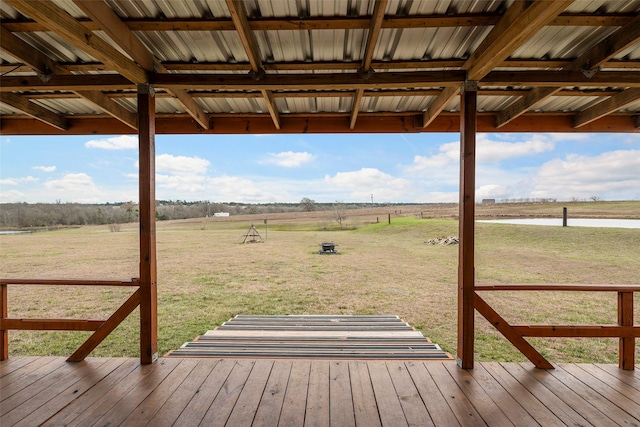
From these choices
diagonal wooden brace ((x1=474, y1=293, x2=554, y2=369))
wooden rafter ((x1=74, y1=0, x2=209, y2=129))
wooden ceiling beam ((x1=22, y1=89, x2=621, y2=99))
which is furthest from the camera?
wooden ceiling beam ((x1=22, y1=89, x2=621, y2=99))

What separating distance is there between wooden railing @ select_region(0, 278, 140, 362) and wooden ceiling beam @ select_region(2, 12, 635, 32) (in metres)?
1.96

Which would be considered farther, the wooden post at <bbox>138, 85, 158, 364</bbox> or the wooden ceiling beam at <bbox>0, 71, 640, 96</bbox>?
the wooden post at <bbox>138, 85, 158, 364</bbox>

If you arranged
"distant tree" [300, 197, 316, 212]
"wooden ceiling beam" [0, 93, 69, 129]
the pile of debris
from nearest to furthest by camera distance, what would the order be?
1. "wooden ceiling beam" [0, 93, 69, 129]
2. the pile of debris
3. "distant tree" [300, 197, 316, 212]

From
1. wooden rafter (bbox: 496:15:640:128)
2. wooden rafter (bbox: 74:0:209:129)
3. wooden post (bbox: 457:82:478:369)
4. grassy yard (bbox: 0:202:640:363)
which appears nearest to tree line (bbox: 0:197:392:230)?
grassy yard (bbox: 0:202:640:363)

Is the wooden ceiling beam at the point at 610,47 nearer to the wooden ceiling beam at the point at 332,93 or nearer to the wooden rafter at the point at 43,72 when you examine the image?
the wooden ceiling beam at the point at 332,93

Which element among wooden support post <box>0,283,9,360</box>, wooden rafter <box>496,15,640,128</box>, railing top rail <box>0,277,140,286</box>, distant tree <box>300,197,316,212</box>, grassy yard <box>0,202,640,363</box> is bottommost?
grassy yard <box>0,202,640,363</box>

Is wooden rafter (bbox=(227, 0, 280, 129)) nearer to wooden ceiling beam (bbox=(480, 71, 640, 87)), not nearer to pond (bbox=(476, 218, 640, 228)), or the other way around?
wooden ceiling beam (bbox=(480, 71, 640, 87))

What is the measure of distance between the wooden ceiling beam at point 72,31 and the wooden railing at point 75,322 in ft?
5.66

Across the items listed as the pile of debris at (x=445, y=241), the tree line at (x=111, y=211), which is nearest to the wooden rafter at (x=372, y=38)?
the tree line at (x=111, y=211)

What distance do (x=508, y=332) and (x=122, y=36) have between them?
363 centimetres

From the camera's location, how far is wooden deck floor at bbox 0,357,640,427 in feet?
6.43

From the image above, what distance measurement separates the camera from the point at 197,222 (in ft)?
67.8

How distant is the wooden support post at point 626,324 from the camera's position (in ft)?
8.59

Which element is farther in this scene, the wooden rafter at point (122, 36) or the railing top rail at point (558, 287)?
the railing top rail at point (558, 287)
